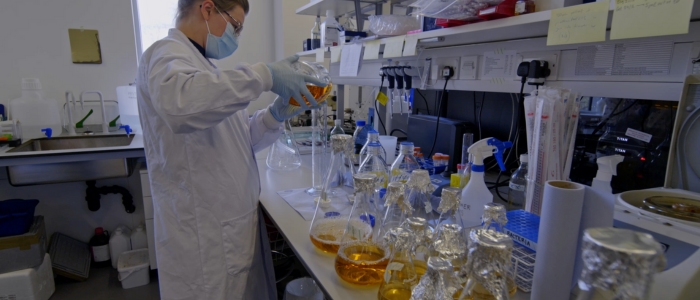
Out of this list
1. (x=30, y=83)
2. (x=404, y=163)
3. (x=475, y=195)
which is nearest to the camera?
(x=475, y=195)

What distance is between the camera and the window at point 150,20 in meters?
3.03

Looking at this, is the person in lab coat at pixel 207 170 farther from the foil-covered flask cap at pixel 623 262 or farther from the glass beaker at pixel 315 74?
the foil-covered flask cap at pixel 623 262

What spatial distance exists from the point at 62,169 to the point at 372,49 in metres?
1.95

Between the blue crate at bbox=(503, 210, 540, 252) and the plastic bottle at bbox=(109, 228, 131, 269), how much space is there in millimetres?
2575

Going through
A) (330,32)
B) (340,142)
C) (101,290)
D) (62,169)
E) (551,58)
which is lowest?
(101,290)

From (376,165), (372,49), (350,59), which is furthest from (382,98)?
(376,165)

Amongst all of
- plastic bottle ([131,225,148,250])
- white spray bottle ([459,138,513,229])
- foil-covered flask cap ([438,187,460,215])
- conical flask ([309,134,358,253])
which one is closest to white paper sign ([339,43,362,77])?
conical flask ([309,134,358,253])

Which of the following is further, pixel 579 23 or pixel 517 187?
pixel 517 187

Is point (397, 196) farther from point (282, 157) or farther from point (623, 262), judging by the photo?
point (282, 157)

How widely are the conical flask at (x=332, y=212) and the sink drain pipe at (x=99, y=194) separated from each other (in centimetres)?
202

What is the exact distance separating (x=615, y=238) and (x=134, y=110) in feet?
10.2

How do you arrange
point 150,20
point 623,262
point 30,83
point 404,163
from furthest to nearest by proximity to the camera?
point 150,20
point 30,83
point 404,163
point 623,262

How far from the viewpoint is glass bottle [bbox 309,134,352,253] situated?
88cm

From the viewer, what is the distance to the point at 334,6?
2039mm
